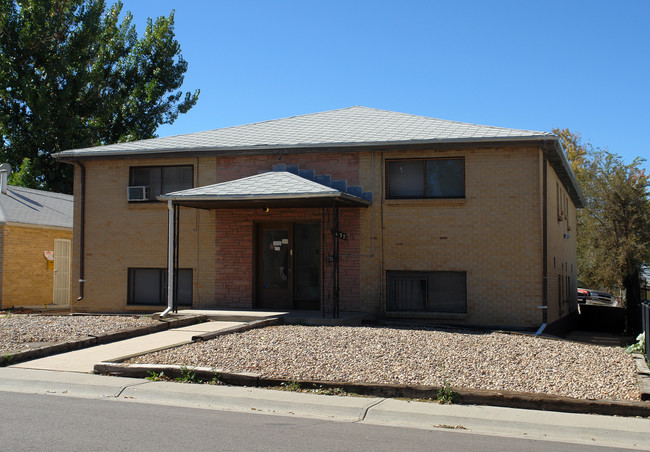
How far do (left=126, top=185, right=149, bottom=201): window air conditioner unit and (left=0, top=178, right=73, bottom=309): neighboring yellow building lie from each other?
5.81 m

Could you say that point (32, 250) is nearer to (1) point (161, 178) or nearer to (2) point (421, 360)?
(1) point (161, 178)

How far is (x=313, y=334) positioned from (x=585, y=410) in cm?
555

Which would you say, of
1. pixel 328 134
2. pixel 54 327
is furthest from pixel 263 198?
pixel 54 327

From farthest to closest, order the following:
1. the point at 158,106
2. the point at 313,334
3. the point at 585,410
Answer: the point at 158,106, the point at 313,334, the point at 585,410

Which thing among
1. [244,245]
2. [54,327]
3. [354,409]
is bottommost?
[354,409]

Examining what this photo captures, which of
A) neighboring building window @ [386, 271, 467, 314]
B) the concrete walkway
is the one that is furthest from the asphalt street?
neighboring building window @ [386, 271, 467, 314]

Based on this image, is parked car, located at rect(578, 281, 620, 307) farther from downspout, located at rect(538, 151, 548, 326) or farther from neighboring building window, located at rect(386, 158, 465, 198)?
neighboring building window, located at rect(386, 158, 465, 198)

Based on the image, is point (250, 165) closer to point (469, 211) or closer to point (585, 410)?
point (469, 211)

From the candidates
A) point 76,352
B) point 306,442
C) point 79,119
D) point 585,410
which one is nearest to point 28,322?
point 76,352

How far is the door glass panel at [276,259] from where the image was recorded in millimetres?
17125

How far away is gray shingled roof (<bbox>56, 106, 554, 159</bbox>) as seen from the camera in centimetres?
1605

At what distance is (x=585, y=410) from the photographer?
7730mm

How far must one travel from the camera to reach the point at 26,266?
2236 cm

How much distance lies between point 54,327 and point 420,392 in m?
8.33
